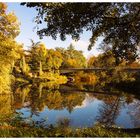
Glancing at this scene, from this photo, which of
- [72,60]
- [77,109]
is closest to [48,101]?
[77,109]

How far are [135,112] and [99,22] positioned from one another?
14525 mm

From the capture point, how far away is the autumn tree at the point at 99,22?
10827 mm

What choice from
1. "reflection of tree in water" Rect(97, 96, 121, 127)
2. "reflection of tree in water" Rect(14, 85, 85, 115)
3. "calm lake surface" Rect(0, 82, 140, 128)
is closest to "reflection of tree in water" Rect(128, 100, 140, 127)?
"calm lake surface" Rect(0, 82, 140, 128)

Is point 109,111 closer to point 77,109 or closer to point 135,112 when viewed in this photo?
point 135,112

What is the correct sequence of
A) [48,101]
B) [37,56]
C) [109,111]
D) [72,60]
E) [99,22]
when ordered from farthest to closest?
[72,60] → [37,56] → [48,101] → [109,111] → [99,22]

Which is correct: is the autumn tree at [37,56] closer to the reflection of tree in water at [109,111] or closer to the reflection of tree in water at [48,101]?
the reflection of tree in water at [48,101]

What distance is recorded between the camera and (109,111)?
24.4 meters

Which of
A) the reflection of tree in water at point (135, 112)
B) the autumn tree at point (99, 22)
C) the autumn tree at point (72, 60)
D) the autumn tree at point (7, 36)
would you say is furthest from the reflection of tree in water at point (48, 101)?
the autumn tree at point (72, 60)

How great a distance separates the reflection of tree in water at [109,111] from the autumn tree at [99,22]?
734 cm

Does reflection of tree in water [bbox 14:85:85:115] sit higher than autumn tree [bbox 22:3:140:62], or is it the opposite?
autumn tree [bbox 22:3:140:62]

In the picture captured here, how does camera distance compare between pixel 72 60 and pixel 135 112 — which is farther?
pixel 72 60

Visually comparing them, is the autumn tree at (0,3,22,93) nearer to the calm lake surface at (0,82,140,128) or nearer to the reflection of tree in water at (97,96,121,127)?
the calm lake surface at (0,82,140,128)

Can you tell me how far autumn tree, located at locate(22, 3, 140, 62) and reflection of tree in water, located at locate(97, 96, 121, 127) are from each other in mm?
7336

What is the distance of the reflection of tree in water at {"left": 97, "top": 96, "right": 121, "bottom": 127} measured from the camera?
2004 cm
